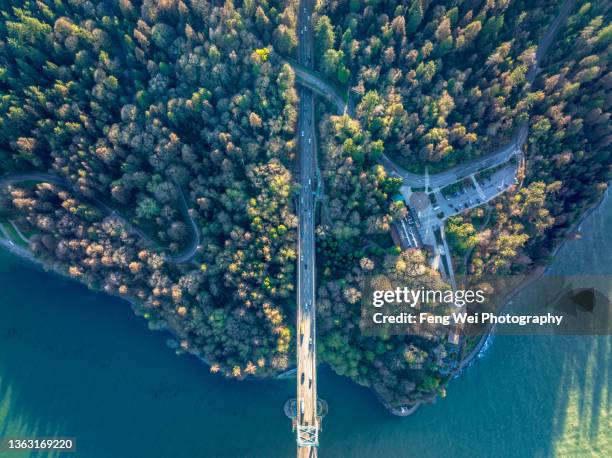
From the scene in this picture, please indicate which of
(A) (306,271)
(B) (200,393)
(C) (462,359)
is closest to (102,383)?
(B) (200,393)

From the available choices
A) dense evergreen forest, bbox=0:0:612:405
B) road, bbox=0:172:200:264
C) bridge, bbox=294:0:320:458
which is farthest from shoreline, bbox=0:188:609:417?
road, bbox=0:172:200:264

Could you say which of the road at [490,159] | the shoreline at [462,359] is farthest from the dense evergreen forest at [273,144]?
the shoreline at [462,359]

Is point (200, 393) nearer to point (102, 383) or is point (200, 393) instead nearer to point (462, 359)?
point (102, 383)

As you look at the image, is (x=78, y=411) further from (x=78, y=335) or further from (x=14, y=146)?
(x=14, y=146)

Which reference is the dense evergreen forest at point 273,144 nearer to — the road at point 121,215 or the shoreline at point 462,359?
the road at point 121,215

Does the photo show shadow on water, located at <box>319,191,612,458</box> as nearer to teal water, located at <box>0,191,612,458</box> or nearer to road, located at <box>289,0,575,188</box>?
teal water, located at <box>0,191,612,458</box>

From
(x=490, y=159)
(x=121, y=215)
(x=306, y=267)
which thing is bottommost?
(x=306, y=267)

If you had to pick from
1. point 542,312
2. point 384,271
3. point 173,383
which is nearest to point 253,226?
point 384,271
